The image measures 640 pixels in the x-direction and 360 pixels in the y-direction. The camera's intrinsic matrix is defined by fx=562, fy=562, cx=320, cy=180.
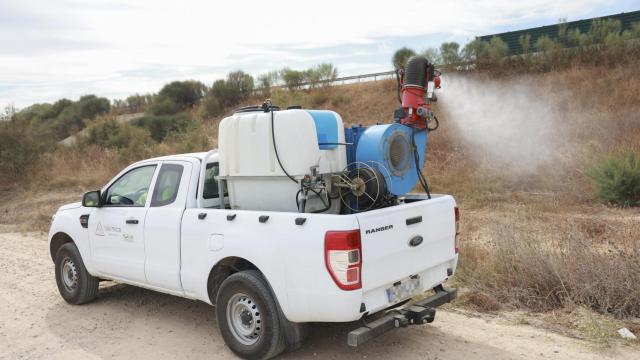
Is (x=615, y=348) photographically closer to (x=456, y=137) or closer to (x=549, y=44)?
(x=456, y=137)

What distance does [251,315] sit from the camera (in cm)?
502

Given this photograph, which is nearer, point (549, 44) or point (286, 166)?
point (286, 166)

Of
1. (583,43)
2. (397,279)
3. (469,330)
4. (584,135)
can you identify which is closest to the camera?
(397,279)

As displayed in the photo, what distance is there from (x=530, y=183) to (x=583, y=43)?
55.5 feet

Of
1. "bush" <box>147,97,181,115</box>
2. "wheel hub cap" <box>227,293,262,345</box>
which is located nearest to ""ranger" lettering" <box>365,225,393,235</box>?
"wheel hub cap" <box>227,293,262,345</box>

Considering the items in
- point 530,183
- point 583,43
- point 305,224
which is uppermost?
point 583,43

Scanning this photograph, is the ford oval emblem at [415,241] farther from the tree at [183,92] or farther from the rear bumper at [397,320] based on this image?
the tree at [183,92]

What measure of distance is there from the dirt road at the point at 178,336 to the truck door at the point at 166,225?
0.65 metres

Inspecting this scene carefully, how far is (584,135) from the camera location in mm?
17391

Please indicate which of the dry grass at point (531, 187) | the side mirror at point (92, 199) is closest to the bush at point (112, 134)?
the dry grass at point (531, 187)

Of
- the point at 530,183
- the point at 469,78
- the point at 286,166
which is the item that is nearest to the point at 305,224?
the point at 286,166

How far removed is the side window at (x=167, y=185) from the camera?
19.4 feet

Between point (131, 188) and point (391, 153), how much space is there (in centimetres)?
313

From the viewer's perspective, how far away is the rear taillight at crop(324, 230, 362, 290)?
14.0ft
